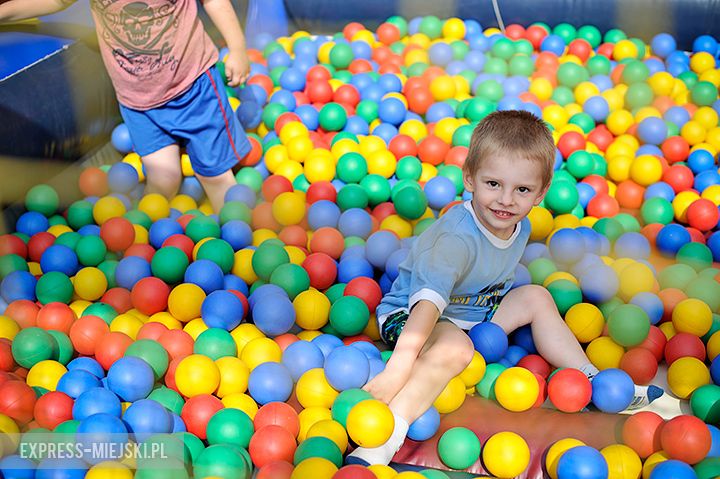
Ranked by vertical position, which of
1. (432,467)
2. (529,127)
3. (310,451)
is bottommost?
(432,467)

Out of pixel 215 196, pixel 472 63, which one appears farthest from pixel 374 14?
pixel 215 196

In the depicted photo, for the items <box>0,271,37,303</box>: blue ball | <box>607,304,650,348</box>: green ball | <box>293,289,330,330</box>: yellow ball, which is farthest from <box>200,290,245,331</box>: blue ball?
<box>607,304,650,348</box>: green ball

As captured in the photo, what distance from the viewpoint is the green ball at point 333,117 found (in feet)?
9.18

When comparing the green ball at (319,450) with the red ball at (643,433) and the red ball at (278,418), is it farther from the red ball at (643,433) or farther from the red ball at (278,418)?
the red ball at (643,433)

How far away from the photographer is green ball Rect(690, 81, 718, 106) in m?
2.85

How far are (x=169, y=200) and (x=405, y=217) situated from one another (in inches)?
31.6

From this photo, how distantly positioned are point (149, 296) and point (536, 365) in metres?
0.96

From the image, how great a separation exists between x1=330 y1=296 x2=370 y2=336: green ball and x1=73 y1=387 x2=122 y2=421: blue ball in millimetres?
542

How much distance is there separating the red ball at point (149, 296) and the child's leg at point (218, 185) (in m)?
0.61

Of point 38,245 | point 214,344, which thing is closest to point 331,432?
point 214,344

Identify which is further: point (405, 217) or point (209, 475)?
point (405, 217)

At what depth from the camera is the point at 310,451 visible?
1382mm

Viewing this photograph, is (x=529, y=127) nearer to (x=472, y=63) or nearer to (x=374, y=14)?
(x=472, y=63)

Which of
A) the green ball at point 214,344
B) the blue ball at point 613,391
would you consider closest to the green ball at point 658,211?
the blue ball at point 613,391
